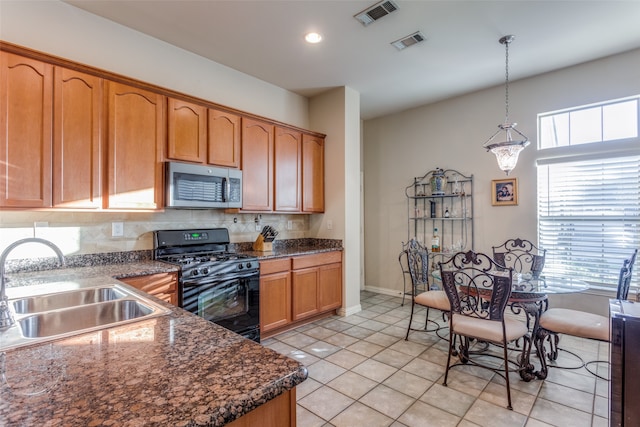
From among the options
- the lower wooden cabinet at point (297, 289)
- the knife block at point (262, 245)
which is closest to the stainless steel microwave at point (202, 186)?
the knife block at point (262, 245)

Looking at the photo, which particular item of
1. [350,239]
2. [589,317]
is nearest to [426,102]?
[350,239]

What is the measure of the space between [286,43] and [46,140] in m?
2.13

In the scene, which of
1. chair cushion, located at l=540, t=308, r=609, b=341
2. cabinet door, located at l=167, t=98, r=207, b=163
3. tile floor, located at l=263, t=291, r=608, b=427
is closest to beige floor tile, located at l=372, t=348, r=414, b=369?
tile floor, located at l=263, t=291, r=608, b=427

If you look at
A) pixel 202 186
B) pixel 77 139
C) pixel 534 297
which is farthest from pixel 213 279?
pixel 534 297

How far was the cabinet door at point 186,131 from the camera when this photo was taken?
2863mm

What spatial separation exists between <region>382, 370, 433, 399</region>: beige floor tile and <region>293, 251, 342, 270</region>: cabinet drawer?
59.4 inches

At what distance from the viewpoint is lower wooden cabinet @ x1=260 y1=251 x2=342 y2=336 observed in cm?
331

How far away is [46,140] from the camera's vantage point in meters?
2.21

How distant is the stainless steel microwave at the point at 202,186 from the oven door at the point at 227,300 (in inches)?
28.8

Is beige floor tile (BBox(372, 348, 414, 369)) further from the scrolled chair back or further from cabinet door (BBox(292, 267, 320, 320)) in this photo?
cabinet door (BBox(292, 267, 320, 320))

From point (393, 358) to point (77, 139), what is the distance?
311 cm

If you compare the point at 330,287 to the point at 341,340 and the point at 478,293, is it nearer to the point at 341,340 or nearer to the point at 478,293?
the point at 341,340

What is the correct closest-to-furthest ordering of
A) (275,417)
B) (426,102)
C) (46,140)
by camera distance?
(275,417), (46,140), (426,102)

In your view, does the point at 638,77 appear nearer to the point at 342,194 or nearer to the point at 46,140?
the point at 342,194
